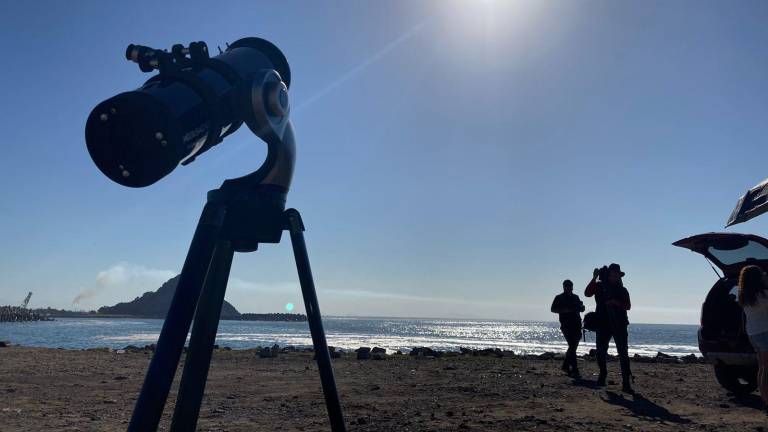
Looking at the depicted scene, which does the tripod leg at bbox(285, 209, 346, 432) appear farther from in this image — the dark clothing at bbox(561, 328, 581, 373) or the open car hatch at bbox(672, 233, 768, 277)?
the dark clothing at bbox(561, 328, 581, 373)

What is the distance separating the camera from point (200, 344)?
3.39 meters

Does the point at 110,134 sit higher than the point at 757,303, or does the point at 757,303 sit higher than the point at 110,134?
the point at 110,134

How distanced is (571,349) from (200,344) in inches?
370

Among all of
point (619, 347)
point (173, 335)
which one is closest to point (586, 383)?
point (619, 347)

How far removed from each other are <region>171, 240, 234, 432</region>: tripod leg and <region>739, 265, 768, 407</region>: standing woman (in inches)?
252

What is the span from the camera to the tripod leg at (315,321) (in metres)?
3.40

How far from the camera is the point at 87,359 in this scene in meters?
14.2

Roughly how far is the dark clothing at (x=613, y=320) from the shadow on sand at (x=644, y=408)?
669 mm

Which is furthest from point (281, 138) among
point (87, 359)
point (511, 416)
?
point (87, 359)

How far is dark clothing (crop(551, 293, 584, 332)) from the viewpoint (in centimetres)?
1143

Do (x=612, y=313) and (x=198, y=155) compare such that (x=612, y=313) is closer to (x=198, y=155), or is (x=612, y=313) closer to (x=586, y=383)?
(x=586, y=383)

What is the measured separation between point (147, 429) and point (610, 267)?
29.1ft

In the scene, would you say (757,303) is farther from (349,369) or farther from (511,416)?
(349,369)

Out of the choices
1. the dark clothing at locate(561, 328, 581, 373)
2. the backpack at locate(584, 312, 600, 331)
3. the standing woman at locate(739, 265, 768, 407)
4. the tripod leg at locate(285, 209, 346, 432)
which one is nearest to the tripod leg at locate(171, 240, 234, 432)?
the tripod leg at locate(285, 209, 346, 432)
